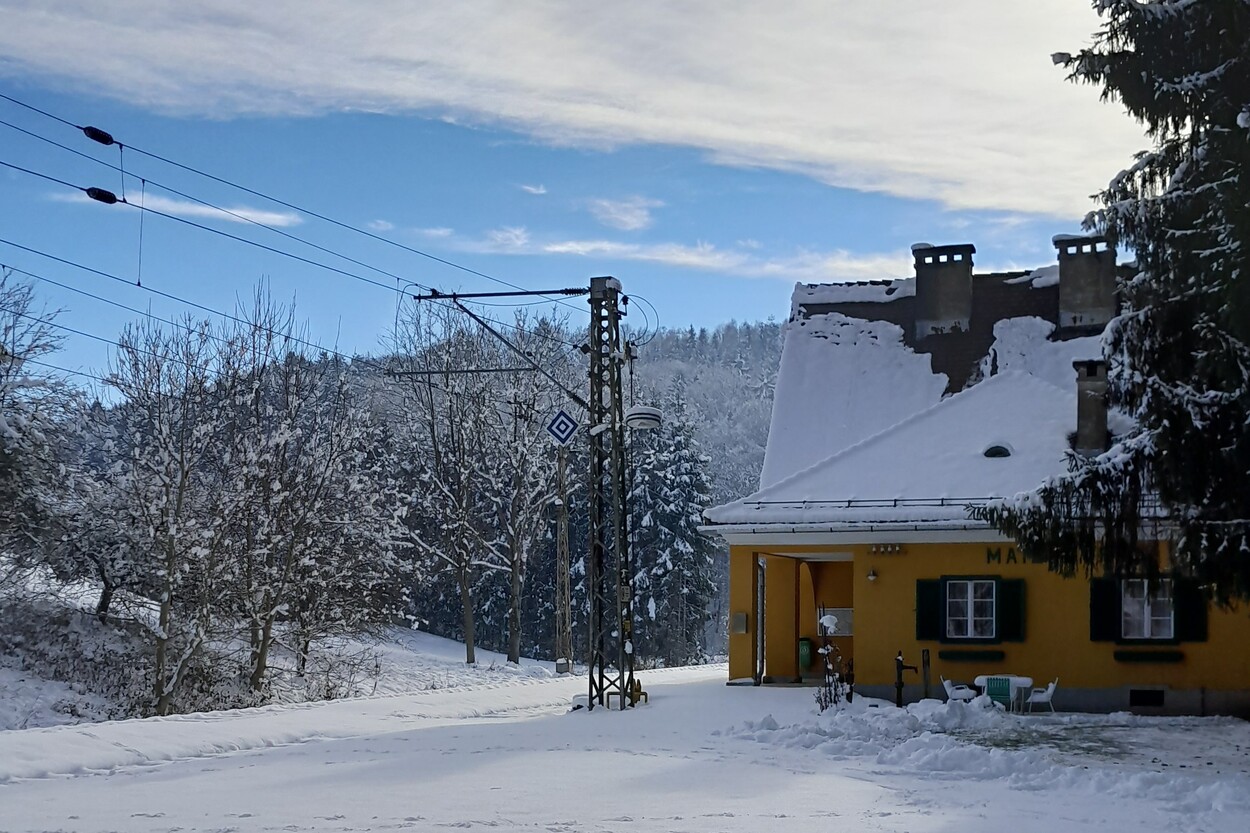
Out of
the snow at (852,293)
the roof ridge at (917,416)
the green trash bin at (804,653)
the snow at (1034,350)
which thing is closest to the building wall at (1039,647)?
the roof ridge at (917,416)

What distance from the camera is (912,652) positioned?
21.2 meters

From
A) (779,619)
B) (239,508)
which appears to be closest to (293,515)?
(239,508)

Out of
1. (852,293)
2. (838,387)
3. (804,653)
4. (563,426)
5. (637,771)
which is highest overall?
(852,293)

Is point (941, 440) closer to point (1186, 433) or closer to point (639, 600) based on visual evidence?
point (1186, 433)

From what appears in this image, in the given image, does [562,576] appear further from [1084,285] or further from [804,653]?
[1084,285]

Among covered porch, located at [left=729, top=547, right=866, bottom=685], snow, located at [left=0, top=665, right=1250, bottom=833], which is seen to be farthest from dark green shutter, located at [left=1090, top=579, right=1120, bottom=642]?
covered porch, located at [left=729, top=547, right=866, bottom=685]

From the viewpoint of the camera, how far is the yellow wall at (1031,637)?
20.0 metres

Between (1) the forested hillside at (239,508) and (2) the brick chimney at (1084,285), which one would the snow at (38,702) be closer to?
(1) the forested hillside at (239,508)

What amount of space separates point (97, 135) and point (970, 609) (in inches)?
559

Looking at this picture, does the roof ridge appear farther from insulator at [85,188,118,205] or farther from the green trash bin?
insulator at [85,188,118,205]

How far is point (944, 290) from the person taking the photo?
26594 millimetres

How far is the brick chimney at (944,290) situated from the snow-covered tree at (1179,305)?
39.6ft

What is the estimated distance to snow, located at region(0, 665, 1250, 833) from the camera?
33.1 feet

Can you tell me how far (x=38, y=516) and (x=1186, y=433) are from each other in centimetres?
2417
